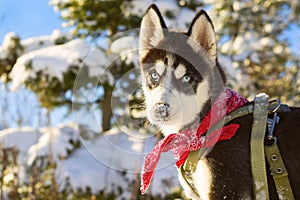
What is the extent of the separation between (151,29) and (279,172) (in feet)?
4.10

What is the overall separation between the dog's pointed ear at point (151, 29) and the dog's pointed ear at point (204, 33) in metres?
0.21

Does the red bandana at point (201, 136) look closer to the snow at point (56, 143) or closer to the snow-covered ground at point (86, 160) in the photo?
the snow-covered ground at point (86, 160)

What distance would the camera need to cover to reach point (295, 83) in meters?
10.3

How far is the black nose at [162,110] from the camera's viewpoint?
101 inches

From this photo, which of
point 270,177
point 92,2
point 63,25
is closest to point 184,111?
point 270,177

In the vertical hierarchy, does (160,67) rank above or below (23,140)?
below

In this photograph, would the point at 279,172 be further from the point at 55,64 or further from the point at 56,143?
the point at 55,64

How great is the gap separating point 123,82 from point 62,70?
4679 millimetres

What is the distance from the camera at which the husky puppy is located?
8.04ft

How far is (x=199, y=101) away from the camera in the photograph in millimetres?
2695

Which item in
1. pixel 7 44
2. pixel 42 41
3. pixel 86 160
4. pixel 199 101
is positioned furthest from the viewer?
pixel 42 41

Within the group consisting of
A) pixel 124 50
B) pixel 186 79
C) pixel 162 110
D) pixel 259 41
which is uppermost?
pixel 259 41

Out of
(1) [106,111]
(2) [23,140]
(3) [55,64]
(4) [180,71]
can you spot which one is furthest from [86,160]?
(4) [180,71]

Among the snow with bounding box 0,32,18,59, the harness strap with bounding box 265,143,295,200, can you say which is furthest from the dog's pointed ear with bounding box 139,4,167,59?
the snow with bounding box 0,32,18,59
